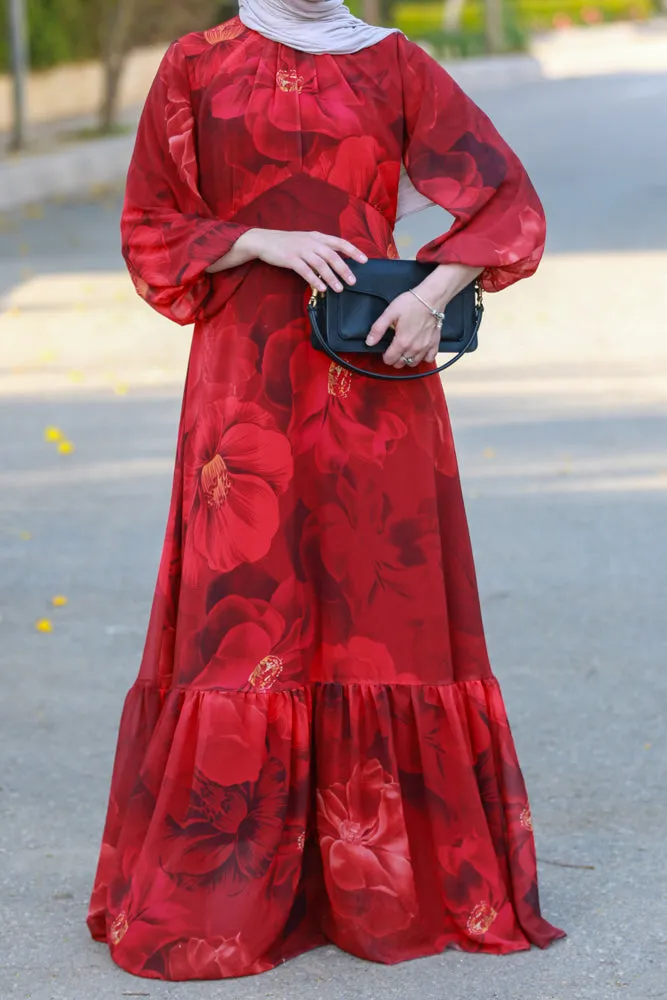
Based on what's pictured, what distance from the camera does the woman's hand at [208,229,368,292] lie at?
3014 mm

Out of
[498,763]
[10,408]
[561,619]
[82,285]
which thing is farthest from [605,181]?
[498,763]

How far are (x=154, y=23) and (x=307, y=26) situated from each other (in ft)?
100

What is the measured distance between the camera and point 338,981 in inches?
123

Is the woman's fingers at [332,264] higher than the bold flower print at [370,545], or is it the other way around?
the woman's fingers at [332,264]

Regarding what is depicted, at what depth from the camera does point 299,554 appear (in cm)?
315

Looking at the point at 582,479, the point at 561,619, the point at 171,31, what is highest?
the point at 561,619

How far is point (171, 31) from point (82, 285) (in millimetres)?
21705

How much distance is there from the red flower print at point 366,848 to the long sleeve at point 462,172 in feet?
3.11

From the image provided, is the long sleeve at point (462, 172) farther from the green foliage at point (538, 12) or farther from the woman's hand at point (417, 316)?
the green foliage at point (538, 12)

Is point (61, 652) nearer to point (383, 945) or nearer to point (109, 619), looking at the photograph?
point (109, 619)

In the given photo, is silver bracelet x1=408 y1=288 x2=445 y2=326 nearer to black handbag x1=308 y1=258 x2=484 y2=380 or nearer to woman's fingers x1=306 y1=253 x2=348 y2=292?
black handbag x1=308 y1=258 x2=484 y2=380

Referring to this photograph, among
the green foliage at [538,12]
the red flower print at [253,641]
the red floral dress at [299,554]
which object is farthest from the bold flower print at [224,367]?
the green foliage at [538,12]

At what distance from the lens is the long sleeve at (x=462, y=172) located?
308 centimetres

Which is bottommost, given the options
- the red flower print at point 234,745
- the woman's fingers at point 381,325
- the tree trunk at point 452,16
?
the tree trunk at point 452,16
